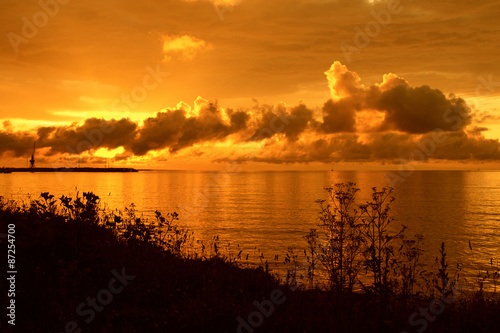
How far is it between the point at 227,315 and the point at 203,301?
706mm

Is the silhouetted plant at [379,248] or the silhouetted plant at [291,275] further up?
the silhouetted plant at [379,248]

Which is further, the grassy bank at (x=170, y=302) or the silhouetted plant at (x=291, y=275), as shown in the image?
the silhouetted plant at (x=291, y=275)

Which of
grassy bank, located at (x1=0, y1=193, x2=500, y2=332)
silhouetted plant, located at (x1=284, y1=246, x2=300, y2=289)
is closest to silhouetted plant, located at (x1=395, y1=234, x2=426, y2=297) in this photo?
grassy bank, located at (x1=0, y1=193, x2=500, y2=332)

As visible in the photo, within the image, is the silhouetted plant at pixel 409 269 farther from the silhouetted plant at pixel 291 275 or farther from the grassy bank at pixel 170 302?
the silhouetted plant at pixel 291 275

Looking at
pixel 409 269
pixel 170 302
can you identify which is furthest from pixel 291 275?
pixel 170 302

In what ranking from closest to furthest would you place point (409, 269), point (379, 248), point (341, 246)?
point (379, 248), point (341, 246), point (409, 269)

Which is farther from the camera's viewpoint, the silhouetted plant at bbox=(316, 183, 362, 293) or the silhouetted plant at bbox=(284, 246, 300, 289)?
the silhouetted plant at bbox=(284, 246, 300, 289)

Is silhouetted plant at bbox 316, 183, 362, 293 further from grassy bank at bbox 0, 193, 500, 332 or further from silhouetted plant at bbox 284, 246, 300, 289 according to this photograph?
silhouetted plant at bbox 284, 246, 300, 289

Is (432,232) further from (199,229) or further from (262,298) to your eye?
(262,298)

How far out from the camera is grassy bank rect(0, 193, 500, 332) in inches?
309

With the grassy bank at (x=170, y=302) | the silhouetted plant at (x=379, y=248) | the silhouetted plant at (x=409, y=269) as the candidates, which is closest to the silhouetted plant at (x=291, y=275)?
the grassy bank at (x=170, y=302)

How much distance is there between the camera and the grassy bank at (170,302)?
25.7ft

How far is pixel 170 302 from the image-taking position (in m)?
9.04

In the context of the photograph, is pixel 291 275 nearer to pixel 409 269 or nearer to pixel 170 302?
pixel 409 269
